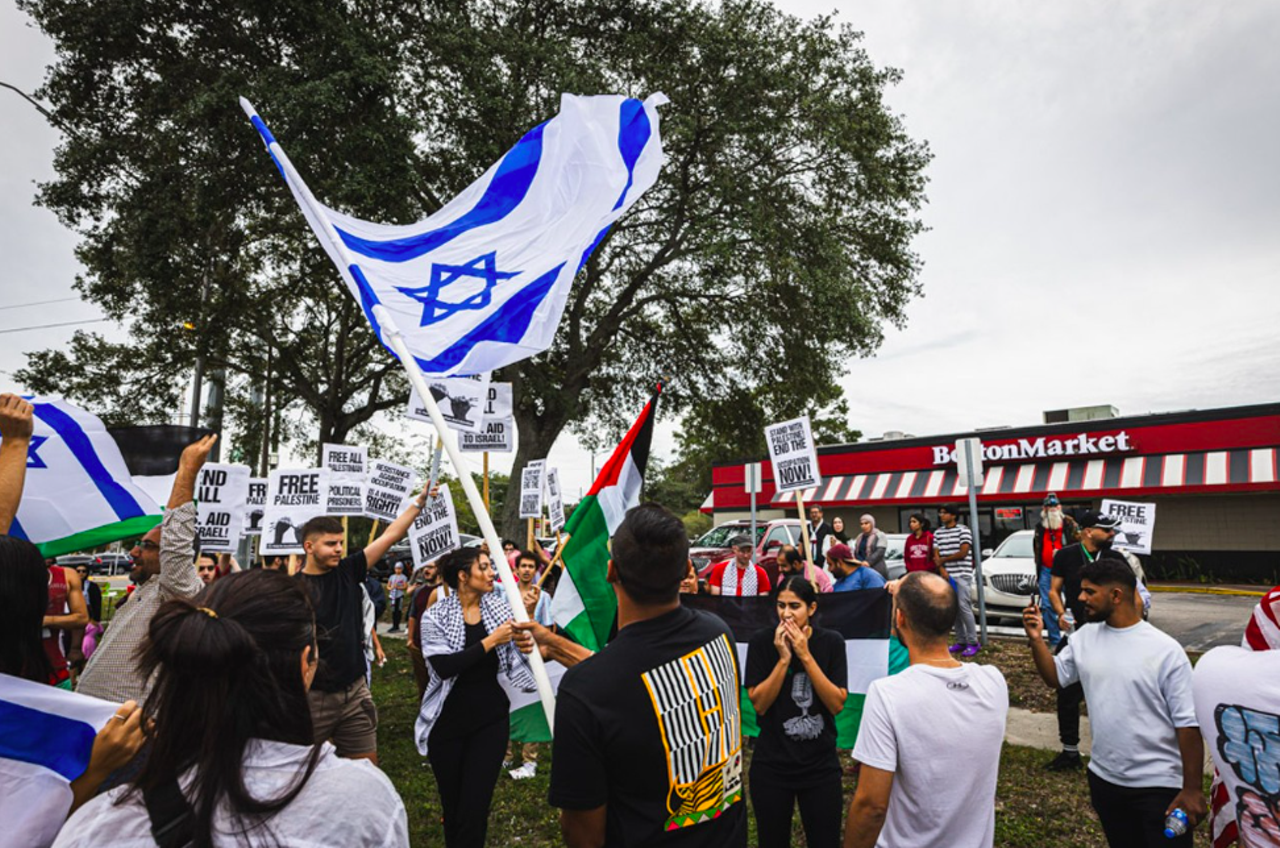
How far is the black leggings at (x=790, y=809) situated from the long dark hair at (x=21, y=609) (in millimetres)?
2861

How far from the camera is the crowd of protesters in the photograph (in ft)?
4.93

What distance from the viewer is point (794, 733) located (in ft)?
12.0

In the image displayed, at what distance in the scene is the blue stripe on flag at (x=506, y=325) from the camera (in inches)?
185

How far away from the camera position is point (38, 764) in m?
1.87

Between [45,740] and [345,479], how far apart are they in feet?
22.0

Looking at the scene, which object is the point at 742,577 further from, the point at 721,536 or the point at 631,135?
the point at 721,536

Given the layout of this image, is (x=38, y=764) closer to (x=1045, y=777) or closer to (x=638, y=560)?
(x=638, y=560)

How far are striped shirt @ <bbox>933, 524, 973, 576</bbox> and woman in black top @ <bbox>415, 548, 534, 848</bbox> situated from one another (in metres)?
7.75

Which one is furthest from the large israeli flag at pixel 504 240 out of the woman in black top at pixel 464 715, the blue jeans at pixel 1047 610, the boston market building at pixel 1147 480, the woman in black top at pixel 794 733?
the boston market building at pixel 1147 480

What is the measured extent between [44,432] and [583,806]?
3569mm

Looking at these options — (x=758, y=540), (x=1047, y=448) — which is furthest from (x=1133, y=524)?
(x=1047, y=448)

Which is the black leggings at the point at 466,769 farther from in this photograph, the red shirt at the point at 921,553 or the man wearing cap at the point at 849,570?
the red shirt at the point at 921,553

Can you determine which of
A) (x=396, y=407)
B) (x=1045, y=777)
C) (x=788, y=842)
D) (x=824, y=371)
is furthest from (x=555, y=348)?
(x=788, y=842)

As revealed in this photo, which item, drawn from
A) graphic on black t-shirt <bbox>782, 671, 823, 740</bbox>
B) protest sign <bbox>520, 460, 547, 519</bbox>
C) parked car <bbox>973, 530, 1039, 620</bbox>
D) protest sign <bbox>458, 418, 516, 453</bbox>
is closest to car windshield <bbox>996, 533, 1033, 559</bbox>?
parked car <bbox>973, 530, 1039, 620</bbox>
